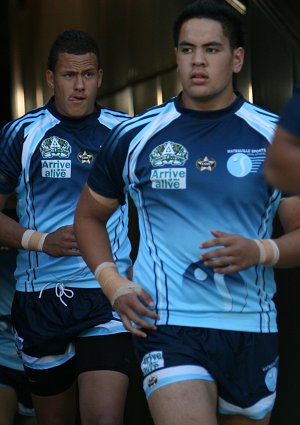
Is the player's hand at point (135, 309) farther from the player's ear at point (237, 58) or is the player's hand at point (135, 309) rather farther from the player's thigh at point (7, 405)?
the player's thigh at point (7, 405)

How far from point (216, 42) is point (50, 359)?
71.8 inches

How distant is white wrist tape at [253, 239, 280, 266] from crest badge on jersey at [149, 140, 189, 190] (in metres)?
0.37

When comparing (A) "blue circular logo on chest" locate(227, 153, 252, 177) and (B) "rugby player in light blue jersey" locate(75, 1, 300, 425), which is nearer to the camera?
(B) "rugby player in light blue jersey" locate(75, 1, 300, 425)

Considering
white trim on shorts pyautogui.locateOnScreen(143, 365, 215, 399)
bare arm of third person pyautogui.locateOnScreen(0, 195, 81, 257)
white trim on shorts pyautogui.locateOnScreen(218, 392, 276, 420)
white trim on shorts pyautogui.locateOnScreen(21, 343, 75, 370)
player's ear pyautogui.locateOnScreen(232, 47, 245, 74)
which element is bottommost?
white trim on shorts pyautogui.locateOnScreen(21, 343, 75, 370)

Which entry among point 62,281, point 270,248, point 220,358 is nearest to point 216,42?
point 270,248

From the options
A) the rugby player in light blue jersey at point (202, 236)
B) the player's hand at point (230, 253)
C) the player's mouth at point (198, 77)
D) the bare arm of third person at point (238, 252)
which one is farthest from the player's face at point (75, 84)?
the player's hand at point (230, 253)

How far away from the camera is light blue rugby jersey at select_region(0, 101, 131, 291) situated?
5602 millimetres

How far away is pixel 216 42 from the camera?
4594 millimetres

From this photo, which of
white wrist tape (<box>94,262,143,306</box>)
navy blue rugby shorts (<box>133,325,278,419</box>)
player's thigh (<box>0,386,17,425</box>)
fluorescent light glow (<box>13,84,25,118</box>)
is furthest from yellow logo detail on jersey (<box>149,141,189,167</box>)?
fluorescent light glow (<box>13,84,25,118</box>)

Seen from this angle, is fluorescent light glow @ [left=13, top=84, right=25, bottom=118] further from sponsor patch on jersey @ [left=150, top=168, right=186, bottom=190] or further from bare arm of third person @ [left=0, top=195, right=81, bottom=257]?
sponsor patch on jersey @ [left=150, top=168, right=186, bottom=190]

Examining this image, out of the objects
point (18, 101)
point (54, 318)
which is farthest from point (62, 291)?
point (18, 101)

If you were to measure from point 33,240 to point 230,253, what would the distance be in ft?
5.22

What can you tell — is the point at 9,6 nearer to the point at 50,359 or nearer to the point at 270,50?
the point at 270,50

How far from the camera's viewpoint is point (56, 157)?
5.64 metres
